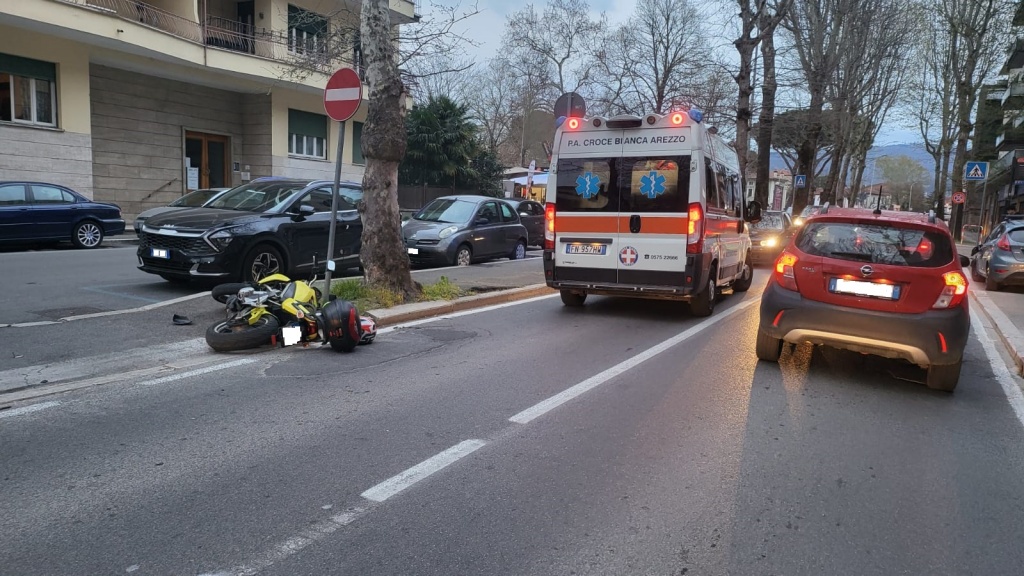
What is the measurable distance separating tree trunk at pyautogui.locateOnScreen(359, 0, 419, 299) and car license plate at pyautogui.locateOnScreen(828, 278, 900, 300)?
5348mm

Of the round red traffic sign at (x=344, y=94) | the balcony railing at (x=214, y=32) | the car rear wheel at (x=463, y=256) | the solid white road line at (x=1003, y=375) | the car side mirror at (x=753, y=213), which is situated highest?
the balcony railing at (x=214, y=32)

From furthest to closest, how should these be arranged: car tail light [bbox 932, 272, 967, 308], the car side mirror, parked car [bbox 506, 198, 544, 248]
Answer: parked car [bbox 506, 198, 544, 248] < the car side mirror < car tail light [bbox 932, 272, 967, 308]

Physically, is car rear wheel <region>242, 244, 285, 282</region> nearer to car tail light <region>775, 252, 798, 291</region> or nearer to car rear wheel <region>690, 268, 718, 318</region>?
car rear wheel <region>690, 268, 718, 318</region>

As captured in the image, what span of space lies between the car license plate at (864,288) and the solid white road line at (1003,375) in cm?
141

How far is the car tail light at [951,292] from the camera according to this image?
5.88 meters

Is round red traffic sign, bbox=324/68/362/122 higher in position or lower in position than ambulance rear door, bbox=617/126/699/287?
higher

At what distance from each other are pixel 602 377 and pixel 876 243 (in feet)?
9.28

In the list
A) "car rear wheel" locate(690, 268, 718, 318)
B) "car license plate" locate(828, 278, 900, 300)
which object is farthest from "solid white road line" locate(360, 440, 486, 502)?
"car rear wheel" locate(690, 268, 718, 318)

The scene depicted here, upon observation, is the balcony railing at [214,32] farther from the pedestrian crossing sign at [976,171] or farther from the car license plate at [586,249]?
the pedestrian crossing sign at [976,171]

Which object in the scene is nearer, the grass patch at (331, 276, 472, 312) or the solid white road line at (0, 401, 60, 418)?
the solid white road line at (0, 401, 60, 418)

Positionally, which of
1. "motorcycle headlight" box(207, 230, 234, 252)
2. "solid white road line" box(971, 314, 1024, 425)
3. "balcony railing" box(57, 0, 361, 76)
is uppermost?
"balcony railing" box(57, 0, 361, 76)

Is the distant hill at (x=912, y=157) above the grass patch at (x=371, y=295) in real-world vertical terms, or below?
above

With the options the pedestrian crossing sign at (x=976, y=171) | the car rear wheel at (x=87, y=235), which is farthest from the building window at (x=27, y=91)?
the pedestrian crossing sign at (x=976, y=171)

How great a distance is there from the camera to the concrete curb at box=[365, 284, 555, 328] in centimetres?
840
